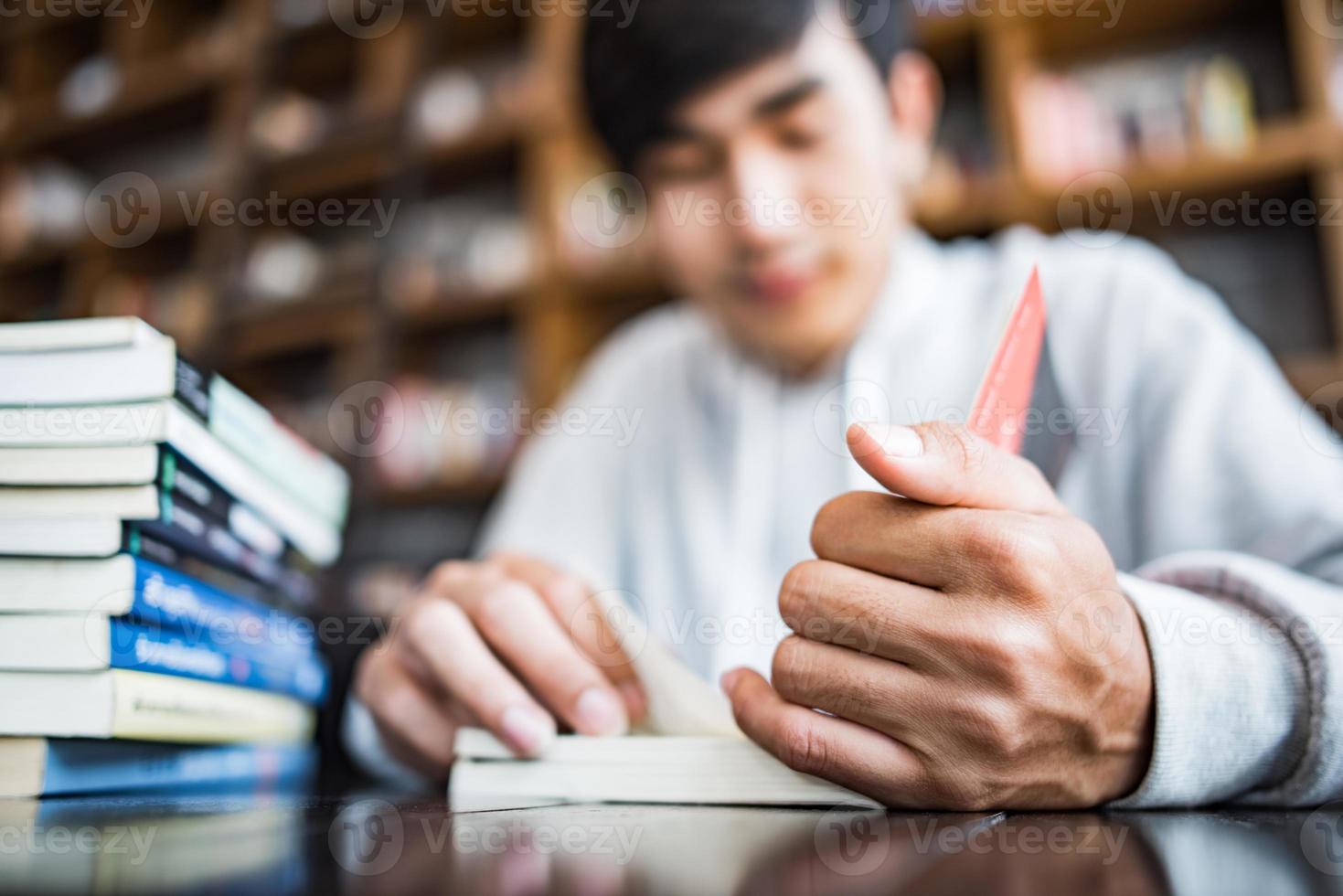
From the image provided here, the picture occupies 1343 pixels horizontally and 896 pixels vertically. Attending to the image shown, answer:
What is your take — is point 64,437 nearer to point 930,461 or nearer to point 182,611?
point 182,611

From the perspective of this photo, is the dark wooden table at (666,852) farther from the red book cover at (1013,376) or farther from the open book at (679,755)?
the red book cover at (1013,376)

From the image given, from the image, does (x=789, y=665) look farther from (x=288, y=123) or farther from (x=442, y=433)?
(x=288, y=123)

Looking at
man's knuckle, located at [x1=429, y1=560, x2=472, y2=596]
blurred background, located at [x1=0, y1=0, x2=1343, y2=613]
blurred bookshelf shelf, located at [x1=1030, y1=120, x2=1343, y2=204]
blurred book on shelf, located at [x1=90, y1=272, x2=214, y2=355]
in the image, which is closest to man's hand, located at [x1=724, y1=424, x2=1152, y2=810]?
man's knuckle, located at [x1=429, y1=560, x2=472, y2=596]

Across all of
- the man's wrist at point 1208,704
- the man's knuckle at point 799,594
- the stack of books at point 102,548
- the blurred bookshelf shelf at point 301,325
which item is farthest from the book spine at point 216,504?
the blurred bookshelf shelf at point 301,325

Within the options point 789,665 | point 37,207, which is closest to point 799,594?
point 789,665

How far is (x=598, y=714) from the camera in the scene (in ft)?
1.58

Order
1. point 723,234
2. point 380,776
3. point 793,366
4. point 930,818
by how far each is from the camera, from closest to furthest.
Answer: point 930,818 → point 380,776 → point 723,234 → point 793,366

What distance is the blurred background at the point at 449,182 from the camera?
1.96 m

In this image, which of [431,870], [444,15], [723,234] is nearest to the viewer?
[431,870]

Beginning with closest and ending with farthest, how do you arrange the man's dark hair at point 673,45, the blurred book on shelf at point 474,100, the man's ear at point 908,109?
the man's dark hair at point 673,45, the man's ear at point 908,109, the blurred book on shelf at point 474,100

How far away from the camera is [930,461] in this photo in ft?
1.20

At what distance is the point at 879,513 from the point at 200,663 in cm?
41

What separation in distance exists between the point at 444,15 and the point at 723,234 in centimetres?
218

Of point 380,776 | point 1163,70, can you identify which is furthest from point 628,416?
point 1163,70
